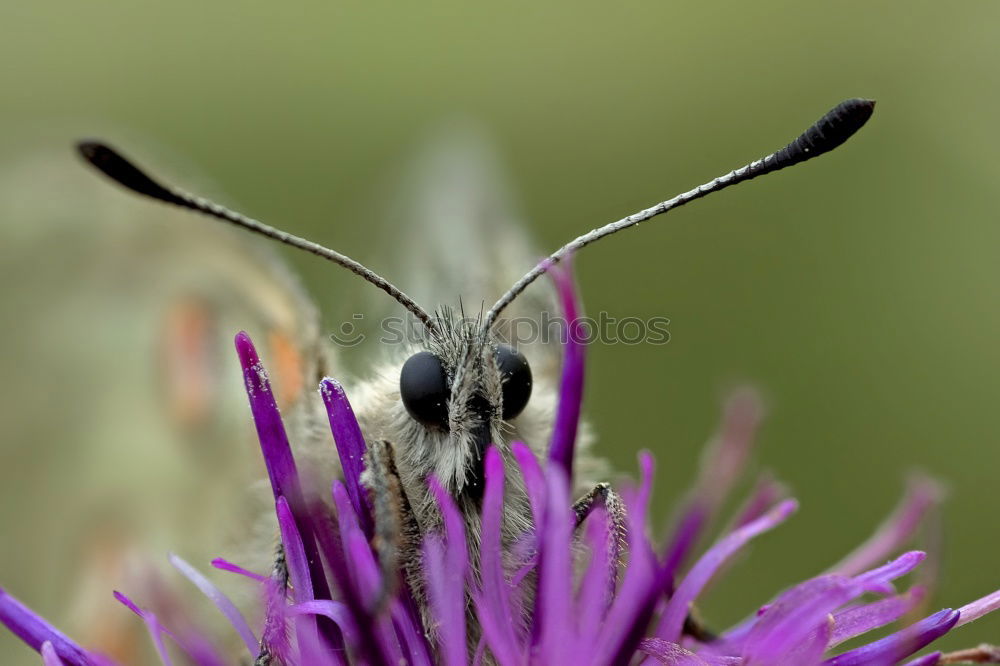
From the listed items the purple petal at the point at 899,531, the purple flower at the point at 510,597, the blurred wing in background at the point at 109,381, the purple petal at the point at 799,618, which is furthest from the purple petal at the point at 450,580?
the blurred wing in background at the point at 109,381

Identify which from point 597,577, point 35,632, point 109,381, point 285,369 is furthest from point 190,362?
point 597,577

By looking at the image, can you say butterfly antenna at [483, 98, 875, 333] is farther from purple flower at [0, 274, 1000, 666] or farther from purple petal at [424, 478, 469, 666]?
purple petal at [424, 478, 469, 666]

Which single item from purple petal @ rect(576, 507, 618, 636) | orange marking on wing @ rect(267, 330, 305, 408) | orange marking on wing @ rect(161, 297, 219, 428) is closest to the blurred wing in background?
orange marking on wing @ rect(161, 297, 219, 428)

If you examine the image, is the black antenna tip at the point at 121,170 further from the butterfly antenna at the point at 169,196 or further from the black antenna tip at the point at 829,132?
the black antenna tip at the point at 829,132

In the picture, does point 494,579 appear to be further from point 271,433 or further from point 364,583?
point 271,433

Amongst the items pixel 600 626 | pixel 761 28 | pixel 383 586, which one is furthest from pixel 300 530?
pixel 761 28
